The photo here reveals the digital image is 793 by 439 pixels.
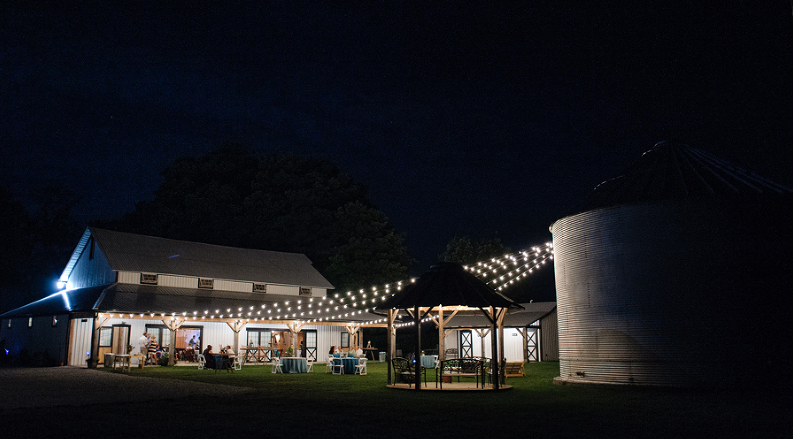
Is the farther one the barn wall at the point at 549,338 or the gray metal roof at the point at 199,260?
the barn wall at the point at 549,338

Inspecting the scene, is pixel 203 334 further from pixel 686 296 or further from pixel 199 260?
pixel 686 296

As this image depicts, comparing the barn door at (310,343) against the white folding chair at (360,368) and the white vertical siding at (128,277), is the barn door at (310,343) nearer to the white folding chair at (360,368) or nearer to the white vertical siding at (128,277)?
the white vertical siding at (128,277)

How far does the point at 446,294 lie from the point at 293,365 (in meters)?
9.92

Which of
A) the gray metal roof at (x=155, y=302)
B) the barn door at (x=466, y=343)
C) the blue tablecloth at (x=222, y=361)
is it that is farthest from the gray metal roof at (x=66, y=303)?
the barn door at (x=466, y=343)

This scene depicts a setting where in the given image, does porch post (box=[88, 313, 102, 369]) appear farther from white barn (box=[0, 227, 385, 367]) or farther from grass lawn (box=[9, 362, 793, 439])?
grass lawn (box=[9, 362, 793, 439])

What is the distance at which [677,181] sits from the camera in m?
15.9

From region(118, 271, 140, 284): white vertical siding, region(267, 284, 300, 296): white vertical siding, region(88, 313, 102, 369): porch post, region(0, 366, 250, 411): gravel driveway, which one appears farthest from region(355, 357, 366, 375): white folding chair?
region(267, 284, 300, 296): white vertical siding

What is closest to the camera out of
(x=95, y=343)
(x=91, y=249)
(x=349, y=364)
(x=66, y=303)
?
(x=349, y=364)

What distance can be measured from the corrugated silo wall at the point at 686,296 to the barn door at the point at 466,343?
67.6ft

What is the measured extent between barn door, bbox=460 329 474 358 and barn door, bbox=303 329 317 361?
895 centimetres

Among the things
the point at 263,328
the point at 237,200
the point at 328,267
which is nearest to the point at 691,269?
the point at 263,328

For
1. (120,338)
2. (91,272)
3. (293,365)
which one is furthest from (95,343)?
(293,365)

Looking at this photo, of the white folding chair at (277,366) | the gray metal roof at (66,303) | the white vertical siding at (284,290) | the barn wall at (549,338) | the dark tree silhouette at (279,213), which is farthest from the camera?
→ the dark tree silhouette at (279,213)

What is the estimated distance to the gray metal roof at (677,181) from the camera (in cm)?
1540
